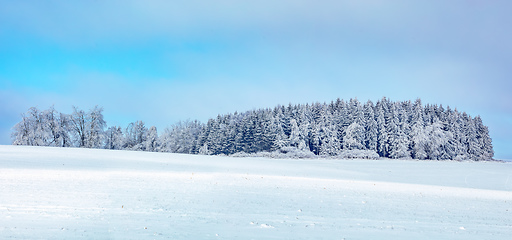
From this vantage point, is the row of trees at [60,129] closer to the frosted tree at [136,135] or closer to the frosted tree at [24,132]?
the frosted tree at [24,132]

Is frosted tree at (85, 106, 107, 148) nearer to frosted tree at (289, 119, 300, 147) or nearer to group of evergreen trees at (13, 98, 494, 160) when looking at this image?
group of evergreen trees at (13, 98, 494, 160)

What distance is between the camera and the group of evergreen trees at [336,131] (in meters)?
61.2

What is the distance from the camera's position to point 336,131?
6931 centimetres

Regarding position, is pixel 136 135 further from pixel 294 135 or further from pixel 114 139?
pixel 294 135

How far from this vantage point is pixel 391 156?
65.2 meters

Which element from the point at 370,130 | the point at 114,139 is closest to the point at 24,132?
the point at 114,139

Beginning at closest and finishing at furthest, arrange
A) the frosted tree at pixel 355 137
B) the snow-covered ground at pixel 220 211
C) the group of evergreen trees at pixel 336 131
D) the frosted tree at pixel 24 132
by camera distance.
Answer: the snow-covered ground at pixel 220 211 → the frosted tree at pixel 24 132 → the group of evergreen trees at pixel 336 131 → the frosted tree at pixel 355 137

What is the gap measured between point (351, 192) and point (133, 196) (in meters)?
10.3

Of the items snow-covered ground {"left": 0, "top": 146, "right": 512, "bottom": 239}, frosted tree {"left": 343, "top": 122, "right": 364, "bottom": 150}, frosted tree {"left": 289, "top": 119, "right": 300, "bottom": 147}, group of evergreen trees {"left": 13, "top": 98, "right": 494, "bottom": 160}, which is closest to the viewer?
snow-covered ground {"left": 0, "top": 146, "right": 512, "bottom": 239}

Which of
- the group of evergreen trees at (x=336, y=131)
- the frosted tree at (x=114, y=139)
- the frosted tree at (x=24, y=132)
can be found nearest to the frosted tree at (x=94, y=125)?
the group of evergreen trees at (x=336, y=131)

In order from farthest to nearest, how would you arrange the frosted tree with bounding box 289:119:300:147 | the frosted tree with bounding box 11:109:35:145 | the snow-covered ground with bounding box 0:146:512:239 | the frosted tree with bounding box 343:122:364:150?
the frosted tree with bounding box 289:119:300:147
the frosted tree with bounding box 343:122:364:150
the frosted tree with bounding box 11:109:35:145
the snow-covered ground with bounding box 0:146:512:239

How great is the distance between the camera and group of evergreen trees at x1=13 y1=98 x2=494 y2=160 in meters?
61.2

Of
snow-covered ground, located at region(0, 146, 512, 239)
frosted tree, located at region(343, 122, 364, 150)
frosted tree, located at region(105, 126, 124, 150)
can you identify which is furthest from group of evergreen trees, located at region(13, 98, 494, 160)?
snow-covered ground, located at region(0, 146, 512, 239)

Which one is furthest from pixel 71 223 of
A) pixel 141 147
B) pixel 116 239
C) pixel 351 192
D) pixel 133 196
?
pixel 141 147
